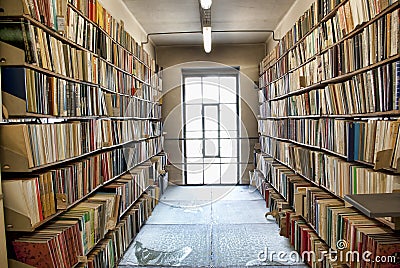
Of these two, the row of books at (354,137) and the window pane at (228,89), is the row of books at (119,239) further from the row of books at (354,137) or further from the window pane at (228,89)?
the window pane at (228,89)

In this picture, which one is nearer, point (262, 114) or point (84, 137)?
point (84, 137)

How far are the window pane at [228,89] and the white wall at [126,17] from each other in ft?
5.76

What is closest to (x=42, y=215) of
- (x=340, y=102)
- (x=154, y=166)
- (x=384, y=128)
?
(x=384, y=128)

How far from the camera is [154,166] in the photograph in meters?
4.81

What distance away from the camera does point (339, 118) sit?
2.44 meters

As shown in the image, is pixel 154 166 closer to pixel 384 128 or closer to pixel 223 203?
pixel 223 203

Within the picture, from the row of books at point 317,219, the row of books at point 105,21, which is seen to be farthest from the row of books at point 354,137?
the row of books at point 105,21

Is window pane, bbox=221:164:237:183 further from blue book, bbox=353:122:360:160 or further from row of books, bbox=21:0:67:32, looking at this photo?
row of books, bbox=21:0:67:32

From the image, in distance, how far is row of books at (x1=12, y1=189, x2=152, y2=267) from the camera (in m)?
1.72

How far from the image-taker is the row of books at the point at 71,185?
1665mm

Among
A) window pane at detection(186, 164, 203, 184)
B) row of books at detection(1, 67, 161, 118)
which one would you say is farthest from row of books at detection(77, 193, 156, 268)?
window pane at detection(186, 164, 203, 184)

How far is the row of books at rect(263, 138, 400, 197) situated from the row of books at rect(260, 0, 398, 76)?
0.76 m

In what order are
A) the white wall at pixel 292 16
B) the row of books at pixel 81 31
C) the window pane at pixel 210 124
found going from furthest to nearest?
1. the window pane at pixel 210 124
2. the white wall at pixel 292 16
3. the row of books at pixel 81 31

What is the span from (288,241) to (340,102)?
1.81 meters
